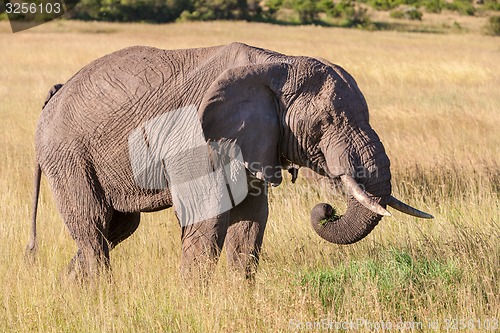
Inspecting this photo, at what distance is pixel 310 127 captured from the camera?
5.64 m

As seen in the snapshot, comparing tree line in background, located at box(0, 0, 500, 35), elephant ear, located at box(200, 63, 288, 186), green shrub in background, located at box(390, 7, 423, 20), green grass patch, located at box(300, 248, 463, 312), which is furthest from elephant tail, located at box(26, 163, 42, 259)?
green shrub in background, located at box(390, 7, 423, 20)

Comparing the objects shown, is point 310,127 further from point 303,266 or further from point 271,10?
point 271,10

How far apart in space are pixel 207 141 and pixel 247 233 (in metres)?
0.93

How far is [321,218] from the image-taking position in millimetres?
5684

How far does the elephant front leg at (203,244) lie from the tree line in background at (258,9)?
4122cm

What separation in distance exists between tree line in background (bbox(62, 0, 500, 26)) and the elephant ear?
135 feet

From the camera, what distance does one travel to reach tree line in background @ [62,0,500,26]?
159 ft

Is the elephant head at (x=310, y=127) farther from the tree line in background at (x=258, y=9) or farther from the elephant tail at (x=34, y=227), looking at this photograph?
the tree line in background at (x=258, y=9)

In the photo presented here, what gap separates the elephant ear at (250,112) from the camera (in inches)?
217

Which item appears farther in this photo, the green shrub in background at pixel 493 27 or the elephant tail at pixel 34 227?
the green shrub in background at pixel 493 27

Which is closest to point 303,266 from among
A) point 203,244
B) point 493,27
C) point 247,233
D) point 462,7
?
point 247,233

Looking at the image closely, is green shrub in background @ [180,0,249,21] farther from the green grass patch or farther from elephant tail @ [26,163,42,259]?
the green grass patch

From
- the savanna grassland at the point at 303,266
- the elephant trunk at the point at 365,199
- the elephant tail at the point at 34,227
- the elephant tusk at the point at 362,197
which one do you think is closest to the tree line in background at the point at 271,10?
the savanna grassland at the point at 303,266

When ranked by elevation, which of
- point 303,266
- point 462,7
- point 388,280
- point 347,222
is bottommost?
point 462,7
